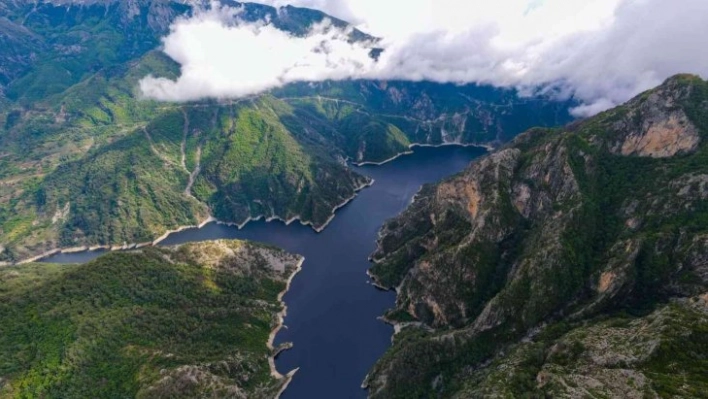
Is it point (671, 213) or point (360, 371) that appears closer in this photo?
point (671, 213)

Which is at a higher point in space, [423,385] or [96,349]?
[96,349]

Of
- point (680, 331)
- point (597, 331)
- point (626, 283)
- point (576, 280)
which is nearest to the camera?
point (680, 331)

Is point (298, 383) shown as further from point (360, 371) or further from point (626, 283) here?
point (626, 283)

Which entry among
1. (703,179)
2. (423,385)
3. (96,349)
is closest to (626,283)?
(703,179)

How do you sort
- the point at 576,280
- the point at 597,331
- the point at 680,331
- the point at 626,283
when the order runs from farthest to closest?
1. the point at 576,280
2. the point at 626,283
3. the point at 597,331
4. the point at 680,331

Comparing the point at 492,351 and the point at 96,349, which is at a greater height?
the point at 96,349

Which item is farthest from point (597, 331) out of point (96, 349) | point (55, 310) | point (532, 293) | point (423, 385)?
point (55, 310)

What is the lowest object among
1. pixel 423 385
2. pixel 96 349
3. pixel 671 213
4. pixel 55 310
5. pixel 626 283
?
pixel 423 385

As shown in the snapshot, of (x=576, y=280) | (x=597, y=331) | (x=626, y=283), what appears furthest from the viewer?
(x=576, y=280)

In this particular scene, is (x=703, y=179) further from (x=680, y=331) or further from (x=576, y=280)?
(x=680, y=331)
